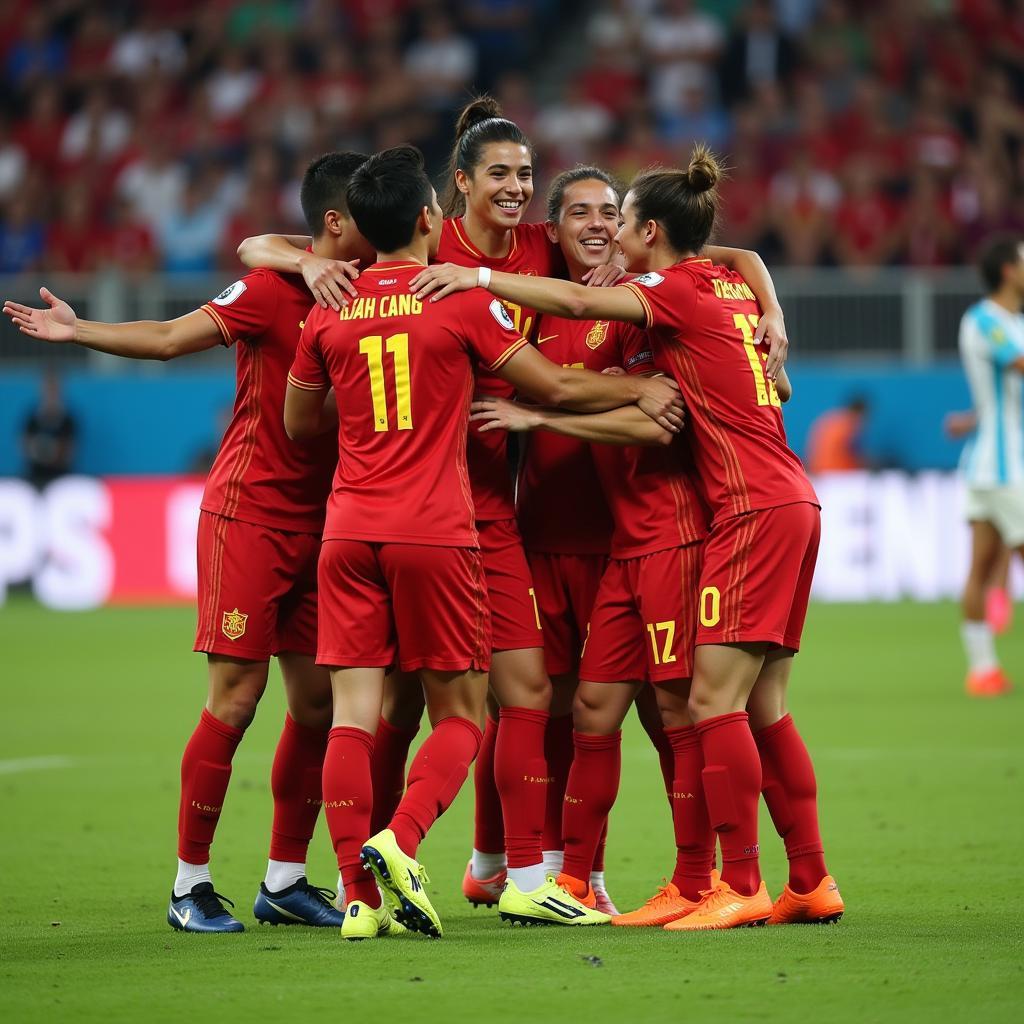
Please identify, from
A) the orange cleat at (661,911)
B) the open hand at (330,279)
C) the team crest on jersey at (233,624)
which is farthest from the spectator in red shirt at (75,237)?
the orange cleat at (661,911)

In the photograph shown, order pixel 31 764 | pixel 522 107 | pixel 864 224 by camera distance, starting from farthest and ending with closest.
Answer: pixel 522 107 < pixel 864 224 < pixel 31 764

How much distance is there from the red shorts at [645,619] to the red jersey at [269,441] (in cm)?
94

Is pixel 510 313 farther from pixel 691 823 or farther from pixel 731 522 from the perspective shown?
pixel 691 823

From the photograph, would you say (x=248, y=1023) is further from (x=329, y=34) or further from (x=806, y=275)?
(x=329, y=34)

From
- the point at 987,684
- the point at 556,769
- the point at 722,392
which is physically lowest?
the point at 987,684

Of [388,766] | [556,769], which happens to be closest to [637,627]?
[556,769]

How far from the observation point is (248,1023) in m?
4.00

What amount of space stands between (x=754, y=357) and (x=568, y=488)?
768 millimetres

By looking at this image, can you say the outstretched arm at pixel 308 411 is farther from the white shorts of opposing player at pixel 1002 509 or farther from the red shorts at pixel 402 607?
the white shorts of opposing player at pixel 1002 509

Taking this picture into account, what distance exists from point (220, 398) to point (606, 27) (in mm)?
7128

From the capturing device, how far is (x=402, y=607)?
518 centimetres

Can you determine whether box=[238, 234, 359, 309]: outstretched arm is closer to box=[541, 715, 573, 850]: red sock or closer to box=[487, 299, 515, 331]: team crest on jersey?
box=[487, 299, 515, 331]: team crest on jersey

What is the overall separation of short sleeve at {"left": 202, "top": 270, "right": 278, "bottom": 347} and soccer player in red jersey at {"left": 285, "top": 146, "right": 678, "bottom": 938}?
1.14 ft

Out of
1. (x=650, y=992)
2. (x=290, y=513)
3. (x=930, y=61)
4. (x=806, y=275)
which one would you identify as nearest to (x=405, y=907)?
(x=650, y=992)
